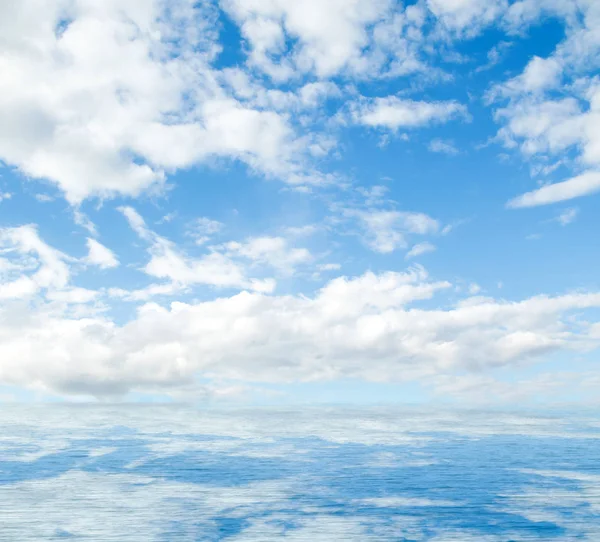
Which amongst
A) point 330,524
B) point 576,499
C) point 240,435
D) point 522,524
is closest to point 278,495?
point 330,524

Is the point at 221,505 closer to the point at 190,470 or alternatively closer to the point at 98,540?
the point at 98,540

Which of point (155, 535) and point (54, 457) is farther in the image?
point (54, 457)

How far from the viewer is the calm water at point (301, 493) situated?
3475 cm

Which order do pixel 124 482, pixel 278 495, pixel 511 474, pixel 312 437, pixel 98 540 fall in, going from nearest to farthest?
1. pixel 98 540
2. pixel 278 495
3. pixel 124 482
4. pixel 511 474
5. pixel 312 437

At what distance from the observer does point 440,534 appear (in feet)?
111

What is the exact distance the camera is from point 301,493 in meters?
45.3

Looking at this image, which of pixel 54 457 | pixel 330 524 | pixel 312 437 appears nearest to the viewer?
pixel 330 524

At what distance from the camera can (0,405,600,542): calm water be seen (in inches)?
1368

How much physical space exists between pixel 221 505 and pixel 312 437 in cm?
5973

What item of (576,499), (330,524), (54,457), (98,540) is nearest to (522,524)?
(576,499)

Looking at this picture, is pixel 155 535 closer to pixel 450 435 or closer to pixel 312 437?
pixel 312 437

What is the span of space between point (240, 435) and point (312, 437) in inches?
659

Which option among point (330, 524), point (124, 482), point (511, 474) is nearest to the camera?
point (330, 524)

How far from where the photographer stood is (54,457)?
6800 cm
